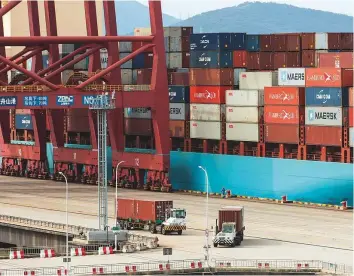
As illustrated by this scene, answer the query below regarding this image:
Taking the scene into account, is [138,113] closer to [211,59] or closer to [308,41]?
[211,59]

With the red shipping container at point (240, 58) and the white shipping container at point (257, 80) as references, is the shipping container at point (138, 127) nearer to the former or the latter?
the red shipping container at point (240, 58)

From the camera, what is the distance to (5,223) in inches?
2830

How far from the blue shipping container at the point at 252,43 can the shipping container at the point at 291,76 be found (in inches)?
235

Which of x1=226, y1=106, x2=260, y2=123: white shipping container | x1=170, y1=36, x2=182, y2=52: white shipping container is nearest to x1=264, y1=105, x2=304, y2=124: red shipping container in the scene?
x1=226, y1=106, x2=260, y2=123: white shipping container

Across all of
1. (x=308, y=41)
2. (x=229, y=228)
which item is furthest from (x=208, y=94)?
(x=229, y=228)

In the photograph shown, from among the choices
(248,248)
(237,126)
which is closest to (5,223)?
(248,248)

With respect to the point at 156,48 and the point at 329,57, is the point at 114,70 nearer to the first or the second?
the point at 156,48

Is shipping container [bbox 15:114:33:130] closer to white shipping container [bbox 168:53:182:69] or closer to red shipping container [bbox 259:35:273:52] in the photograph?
white shipping container [bbox 168:53:182:69]

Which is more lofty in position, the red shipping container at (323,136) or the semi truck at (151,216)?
the red shipping container at (323,136)

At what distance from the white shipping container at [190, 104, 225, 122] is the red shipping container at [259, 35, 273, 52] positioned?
5068 millimetres

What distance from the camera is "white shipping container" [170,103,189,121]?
95938mm

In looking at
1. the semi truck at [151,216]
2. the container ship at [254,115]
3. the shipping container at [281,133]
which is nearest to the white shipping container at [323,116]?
the container ship at [254,115]

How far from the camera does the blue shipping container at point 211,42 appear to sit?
3607 inches

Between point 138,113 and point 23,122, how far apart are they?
20126 mm
